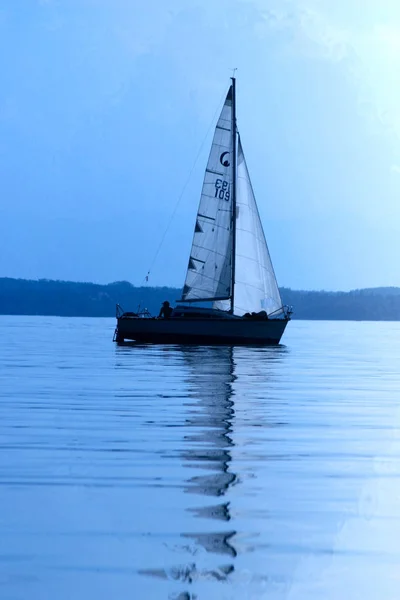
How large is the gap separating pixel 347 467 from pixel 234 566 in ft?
20.7

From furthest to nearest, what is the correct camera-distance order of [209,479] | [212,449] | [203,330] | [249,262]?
[249,262] < [203,330] < [212,449] < [209,479]

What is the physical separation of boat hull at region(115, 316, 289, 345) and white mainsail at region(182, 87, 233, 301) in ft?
12.6

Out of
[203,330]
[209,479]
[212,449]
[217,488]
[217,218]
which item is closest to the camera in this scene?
[217,488]

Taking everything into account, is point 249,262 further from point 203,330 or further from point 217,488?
point 217,488

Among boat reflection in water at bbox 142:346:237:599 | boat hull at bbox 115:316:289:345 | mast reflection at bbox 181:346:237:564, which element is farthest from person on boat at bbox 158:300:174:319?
boat reflection in water at bbox 142:346:237:599

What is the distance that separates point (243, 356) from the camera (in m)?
53.7

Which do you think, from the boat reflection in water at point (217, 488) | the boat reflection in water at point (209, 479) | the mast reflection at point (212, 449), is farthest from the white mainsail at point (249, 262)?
the boat reflection in water at point (217, 488)

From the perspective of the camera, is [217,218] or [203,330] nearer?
[203,330]

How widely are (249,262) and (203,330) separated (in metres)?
6.42

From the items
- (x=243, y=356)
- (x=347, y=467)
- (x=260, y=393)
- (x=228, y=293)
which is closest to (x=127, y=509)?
(x=347, y=467)

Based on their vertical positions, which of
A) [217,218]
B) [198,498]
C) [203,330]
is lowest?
[198,498]

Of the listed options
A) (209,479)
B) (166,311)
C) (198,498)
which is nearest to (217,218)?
(166,311)

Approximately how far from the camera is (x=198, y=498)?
12.4 m

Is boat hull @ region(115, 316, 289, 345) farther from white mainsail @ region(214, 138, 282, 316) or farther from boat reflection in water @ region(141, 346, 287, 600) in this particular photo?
boat reflection in water @ region(141, 346, 287, 600)
